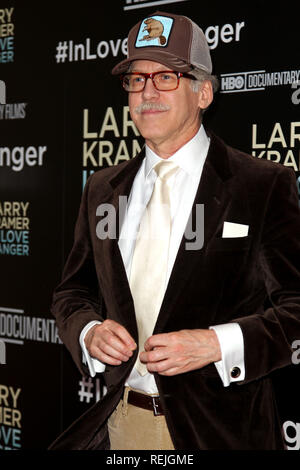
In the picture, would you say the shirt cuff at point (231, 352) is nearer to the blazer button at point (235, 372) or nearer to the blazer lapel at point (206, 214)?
the blazer button at point (235, 372)

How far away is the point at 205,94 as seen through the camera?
6.72 ft

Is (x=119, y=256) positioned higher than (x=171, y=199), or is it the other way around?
(x=171, y=199)

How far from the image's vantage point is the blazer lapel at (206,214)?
1.81 m

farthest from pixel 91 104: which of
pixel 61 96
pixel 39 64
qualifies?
pixel 39 64

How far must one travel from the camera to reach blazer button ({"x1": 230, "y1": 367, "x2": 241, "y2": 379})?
173 cm

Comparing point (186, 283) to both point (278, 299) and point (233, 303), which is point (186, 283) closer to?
point (233, 303)

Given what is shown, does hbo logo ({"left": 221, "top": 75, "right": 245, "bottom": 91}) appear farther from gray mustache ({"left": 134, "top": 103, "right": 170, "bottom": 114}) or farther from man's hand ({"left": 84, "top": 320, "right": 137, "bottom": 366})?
man's hand ({"left": 84, "top": 320, "right": 137, "bottom": 366})

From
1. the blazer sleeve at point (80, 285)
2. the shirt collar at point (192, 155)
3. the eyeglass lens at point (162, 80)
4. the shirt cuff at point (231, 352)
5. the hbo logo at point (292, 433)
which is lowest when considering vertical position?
the hbo logo at point (292, 433)

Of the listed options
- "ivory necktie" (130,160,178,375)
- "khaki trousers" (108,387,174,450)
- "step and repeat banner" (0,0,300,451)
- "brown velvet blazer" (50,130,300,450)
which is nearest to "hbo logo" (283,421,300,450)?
"step and repeat banner" (0,0,300,451)

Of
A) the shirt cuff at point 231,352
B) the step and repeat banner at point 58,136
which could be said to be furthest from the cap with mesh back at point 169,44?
the shirt cuff at point 231,352

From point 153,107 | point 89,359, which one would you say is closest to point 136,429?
point 89,359

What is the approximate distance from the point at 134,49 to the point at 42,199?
1555 millimetres

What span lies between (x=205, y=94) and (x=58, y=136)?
56.0 inches

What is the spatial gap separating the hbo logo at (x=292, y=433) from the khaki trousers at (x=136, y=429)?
874 millimetres
